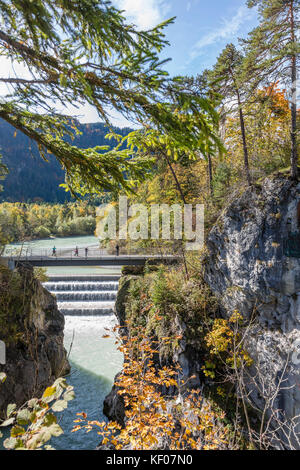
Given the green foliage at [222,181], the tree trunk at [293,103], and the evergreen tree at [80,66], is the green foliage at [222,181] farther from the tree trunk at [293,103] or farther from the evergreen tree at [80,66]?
the evergreen tree at [80,66]

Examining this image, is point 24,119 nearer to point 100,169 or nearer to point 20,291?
point 100,169

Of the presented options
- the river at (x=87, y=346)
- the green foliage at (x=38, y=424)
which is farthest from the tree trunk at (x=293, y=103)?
the green foliage at (x=38, y=424)

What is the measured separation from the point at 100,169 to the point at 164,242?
11.5 metres

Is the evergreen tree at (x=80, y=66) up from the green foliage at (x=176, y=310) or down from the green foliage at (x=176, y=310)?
up

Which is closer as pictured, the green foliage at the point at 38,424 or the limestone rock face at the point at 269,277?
the green foliage at the point at 38,424

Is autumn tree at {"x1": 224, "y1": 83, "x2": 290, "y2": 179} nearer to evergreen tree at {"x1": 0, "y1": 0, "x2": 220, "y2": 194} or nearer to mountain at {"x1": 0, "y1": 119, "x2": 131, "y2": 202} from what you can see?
evergreen tree at {"x1": 0, "y1": 0, "x2": 220, "y2": 194}

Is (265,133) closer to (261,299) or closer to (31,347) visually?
(261,299)

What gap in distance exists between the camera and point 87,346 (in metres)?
13.6

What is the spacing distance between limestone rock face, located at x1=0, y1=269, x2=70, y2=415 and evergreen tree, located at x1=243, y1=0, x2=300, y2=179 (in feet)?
34.1

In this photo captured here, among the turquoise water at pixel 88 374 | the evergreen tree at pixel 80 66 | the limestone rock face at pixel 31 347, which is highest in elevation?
the evergreen tree at pixel 80 66

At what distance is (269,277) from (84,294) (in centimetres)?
1308

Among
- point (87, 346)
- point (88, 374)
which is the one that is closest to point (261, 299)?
point (88, 374)

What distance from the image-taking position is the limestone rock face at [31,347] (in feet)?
28.0

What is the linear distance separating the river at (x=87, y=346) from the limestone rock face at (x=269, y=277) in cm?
479
